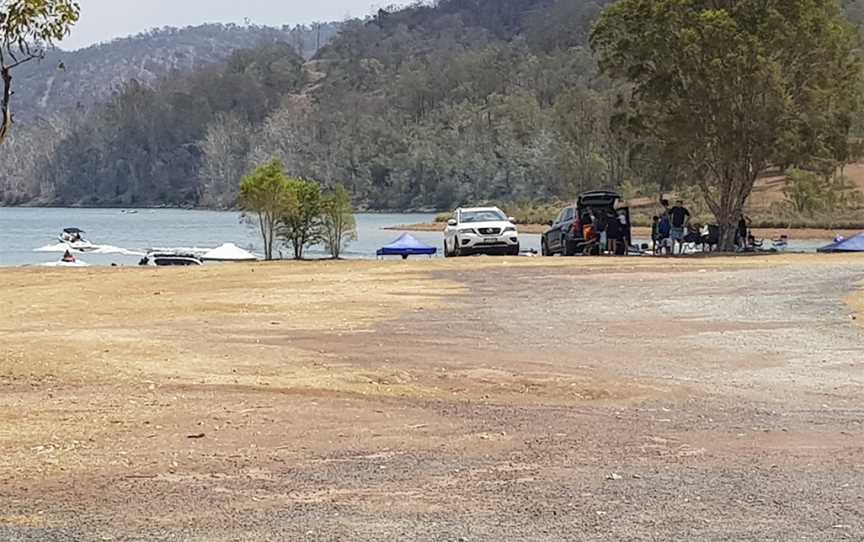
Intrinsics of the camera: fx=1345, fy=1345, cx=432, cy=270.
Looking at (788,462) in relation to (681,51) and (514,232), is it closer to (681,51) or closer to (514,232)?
(514,232)

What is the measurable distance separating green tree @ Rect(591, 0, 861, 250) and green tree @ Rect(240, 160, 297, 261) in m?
25.8

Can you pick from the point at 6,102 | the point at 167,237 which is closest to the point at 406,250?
the point at 6,102

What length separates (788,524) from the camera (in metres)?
7.26

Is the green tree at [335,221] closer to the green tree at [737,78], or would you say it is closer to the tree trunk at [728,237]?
the green tree at [737,78]

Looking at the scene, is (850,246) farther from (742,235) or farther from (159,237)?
(159,237)

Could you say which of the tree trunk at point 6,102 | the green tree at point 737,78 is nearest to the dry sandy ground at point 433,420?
the tree trunk at point 6,102

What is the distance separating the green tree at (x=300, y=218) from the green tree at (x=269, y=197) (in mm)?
170

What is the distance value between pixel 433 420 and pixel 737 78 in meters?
32.8

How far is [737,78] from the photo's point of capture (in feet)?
137

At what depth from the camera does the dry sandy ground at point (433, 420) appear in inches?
299

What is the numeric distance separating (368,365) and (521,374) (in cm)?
A: 170

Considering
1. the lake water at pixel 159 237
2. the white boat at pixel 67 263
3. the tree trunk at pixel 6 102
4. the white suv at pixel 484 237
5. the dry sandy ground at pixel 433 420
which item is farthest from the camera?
the lake water at pixel 159 237

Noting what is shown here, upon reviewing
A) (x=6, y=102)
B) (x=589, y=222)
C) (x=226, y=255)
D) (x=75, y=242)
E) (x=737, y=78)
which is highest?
(x=737, y=78)

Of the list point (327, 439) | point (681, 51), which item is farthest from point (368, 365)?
point (681, 51)
